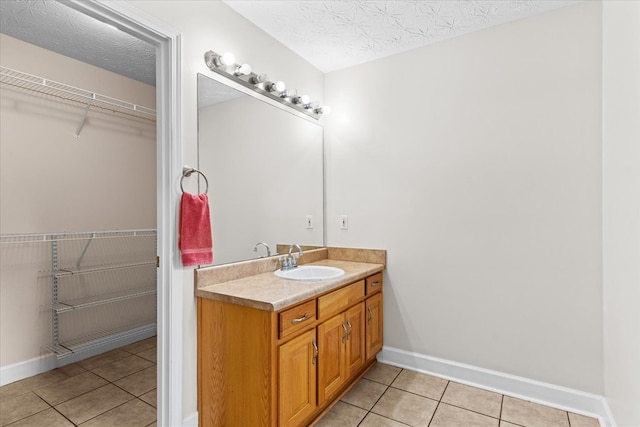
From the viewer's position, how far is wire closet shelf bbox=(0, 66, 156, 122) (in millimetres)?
2379

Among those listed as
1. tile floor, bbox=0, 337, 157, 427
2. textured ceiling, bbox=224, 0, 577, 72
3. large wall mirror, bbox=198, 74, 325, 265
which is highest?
textured ceiling, bbox=224, 0, 577, 72

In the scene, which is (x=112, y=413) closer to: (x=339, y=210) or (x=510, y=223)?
(x=339, y=210)

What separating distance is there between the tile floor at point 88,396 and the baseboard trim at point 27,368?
1.6 inches

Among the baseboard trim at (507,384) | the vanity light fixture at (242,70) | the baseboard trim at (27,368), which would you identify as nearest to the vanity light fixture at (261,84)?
the vanity light fixture at (242,70)

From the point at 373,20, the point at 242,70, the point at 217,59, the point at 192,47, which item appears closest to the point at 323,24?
the point at 373,20

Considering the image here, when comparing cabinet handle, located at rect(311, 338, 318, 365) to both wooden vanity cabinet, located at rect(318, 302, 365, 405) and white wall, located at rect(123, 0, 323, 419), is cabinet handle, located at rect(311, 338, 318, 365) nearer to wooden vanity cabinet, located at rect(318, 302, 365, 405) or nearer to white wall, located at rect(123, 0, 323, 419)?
wooden vanity cabinet, located at rect(318, 302, 365, 405)

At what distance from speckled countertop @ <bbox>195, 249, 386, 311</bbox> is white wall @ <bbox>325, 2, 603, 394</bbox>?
66 cm

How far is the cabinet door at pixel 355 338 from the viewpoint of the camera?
2137mm

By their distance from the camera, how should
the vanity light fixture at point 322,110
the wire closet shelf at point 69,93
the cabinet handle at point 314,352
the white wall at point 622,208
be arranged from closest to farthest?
the white wall at point 622,208, the cabinet handle at point 314,352, the wire closet shelf at point 69,93, the vanity light fixture at point 322,110

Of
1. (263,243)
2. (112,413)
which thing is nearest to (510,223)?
(263,243)

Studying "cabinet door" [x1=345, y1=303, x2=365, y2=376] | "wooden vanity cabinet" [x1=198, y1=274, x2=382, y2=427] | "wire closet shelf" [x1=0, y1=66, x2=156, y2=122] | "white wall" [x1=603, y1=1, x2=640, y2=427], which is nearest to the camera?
"white wall" [x1=603, y1=1, x2=640, y2=427]

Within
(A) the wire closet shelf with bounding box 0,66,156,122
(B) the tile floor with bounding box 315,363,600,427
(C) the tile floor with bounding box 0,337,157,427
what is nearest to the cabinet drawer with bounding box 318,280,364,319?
(B) the tile floor with bounding box 315,363,600,427

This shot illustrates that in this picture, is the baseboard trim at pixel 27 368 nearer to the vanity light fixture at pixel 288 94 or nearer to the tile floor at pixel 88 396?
the tile floor at pixel 88 396

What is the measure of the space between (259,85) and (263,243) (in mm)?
1076
